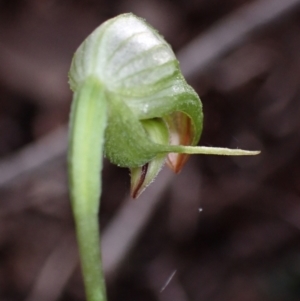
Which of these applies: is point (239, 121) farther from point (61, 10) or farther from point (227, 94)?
point (61, 10)

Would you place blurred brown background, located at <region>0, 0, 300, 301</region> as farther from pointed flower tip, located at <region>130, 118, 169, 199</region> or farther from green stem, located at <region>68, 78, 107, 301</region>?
green stem, located at <region>68, 78, 107, 301</region>

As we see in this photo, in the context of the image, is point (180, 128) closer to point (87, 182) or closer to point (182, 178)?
point (87, 182)

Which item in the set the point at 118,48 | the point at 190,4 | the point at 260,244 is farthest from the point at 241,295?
the point at 118,48

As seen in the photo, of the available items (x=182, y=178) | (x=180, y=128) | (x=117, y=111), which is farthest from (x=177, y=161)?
(x=182, y=178)

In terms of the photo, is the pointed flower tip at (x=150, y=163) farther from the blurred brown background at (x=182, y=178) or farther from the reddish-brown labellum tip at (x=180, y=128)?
the blurred brown background at (x=182, y=178)

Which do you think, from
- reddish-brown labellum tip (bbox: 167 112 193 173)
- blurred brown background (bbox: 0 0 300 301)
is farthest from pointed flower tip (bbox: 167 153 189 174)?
blurred brown background (bbox: 0 0 300 301)

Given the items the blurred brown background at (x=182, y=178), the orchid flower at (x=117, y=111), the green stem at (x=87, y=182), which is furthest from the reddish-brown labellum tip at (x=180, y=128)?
the blurred brown background at (x=182, y=178)
